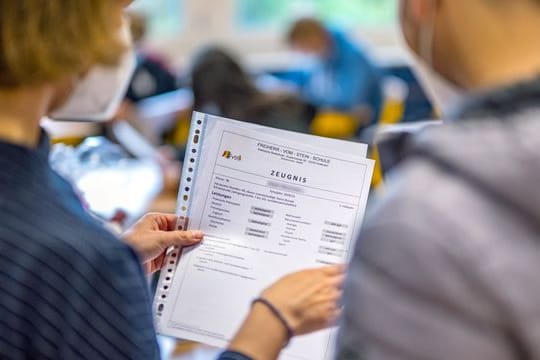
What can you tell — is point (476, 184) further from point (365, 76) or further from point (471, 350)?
point (365, 76)

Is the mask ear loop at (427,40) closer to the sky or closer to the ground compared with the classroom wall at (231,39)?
closer to the sky

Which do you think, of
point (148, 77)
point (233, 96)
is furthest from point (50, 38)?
point (148, 77)

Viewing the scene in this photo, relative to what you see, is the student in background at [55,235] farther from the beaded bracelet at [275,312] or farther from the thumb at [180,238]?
the thumb at [180,238]

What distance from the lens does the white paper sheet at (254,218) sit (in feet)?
4.17

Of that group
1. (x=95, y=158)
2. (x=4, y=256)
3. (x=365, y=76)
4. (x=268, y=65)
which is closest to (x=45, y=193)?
(x=4, y=256)

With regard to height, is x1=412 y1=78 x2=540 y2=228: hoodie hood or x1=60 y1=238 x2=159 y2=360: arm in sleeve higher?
x1=412 y1=78 x2=540 y2=228: hoodie hood

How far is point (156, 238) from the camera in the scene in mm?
1283

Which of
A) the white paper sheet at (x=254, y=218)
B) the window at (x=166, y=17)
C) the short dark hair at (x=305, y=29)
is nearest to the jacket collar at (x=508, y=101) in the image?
the white paper sheet at (x=254, y=218)

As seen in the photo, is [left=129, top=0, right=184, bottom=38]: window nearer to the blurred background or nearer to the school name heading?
the blurred background

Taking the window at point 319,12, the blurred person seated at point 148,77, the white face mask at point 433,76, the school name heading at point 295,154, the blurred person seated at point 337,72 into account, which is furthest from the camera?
the window at point 319,12

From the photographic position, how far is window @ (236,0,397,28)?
5.95m

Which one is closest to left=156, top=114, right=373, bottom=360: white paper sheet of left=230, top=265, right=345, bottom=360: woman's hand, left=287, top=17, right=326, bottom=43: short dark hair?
left=230, top=265, right=345, bottom=360: woman's hand

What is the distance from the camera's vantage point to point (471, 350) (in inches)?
26.2

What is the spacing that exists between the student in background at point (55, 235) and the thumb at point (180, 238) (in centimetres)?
31
